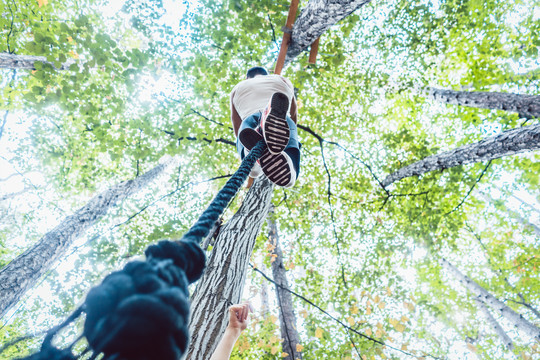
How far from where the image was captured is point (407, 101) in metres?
7.92

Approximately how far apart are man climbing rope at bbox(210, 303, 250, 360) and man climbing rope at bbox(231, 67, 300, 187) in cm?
116

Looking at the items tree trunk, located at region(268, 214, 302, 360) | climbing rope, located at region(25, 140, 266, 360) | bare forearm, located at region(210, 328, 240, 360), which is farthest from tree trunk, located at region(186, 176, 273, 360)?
tree trunk, located at region(268, 214, 302, 360)

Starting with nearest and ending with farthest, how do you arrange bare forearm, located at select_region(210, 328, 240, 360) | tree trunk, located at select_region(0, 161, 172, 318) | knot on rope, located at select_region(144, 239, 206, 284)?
1. knot on rope, located at select_region(144, 239, 206, 284)
2. bare forearm, located at select_region(210, 328, 240, 360)
3. tree trunk, located at select_region(0, 161, 172, 318)

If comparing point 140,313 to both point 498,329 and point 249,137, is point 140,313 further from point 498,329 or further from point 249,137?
point 498,329

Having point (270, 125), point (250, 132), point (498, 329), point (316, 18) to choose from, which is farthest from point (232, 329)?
point (498, 329)

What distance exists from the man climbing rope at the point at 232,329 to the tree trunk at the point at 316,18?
12.1 feet

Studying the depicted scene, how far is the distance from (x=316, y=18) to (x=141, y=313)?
4170 millimetres

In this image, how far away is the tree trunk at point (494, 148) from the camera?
12.2 ft

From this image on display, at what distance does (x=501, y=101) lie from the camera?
4.91 metres

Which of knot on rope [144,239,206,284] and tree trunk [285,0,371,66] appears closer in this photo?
knot on rope [144,239,206,284]

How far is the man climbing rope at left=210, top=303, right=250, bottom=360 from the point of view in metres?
1.70

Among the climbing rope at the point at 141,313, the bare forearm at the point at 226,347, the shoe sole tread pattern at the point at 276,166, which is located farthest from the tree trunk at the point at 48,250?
the climbing rope at the point at 141,313

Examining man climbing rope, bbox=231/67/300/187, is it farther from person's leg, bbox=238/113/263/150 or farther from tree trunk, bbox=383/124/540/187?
tree trunk, bbox=383/124/540/187

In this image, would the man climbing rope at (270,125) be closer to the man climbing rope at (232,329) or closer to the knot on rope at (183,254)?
the man climbing rope at (232,329)
